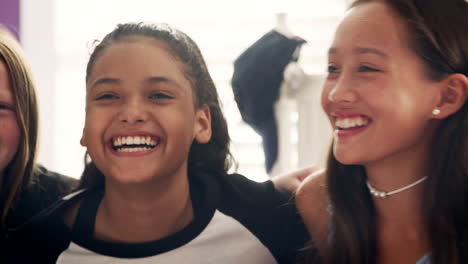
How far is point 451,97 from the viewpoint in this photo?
1.16 m

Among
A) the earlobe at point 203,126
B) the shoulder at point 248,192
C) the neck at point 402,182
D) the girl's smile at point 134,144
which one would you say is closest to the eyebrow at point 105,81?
the girl's smile at point 134,144

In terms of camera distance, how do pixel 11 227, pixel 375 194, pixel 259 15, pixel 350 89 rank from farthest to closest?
pixel 259 15
pixel 11 227
pixel 375 194
pixel 350 89

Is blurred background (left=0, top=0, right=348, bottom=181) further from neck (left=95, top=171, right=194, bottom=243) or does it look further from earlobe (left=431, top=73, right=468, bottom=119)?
earlobe (left=431, top=73, right=468, bottom=119)

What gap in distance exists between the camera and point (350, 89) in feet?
3.80

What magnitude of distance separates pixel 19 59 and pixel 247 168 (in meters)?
1.74

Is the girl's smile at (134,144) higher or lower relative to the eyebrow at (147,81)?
lower

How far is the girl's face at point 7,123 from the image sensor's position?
4.58 ft

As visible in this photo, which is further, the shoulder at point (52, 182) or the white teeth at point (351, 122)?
the shoulder at point (52, 182)

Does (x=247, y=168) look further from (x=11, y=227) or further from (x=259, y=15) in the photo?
(x=11, y=227)

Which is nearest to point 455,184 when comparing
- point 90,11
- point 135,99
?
point 135,99

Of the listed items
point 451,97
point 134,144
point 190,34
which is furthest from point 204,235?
point 190,34

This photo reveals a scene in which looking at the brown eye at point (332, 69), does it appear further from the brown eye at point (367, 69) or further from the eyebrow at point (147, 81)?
the eyebrow at point (147, 81)

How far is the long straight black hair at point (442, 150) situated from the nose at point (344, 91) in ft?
0.46

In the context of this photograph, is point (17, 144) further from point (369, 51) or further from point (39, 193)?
point (369, 51)
